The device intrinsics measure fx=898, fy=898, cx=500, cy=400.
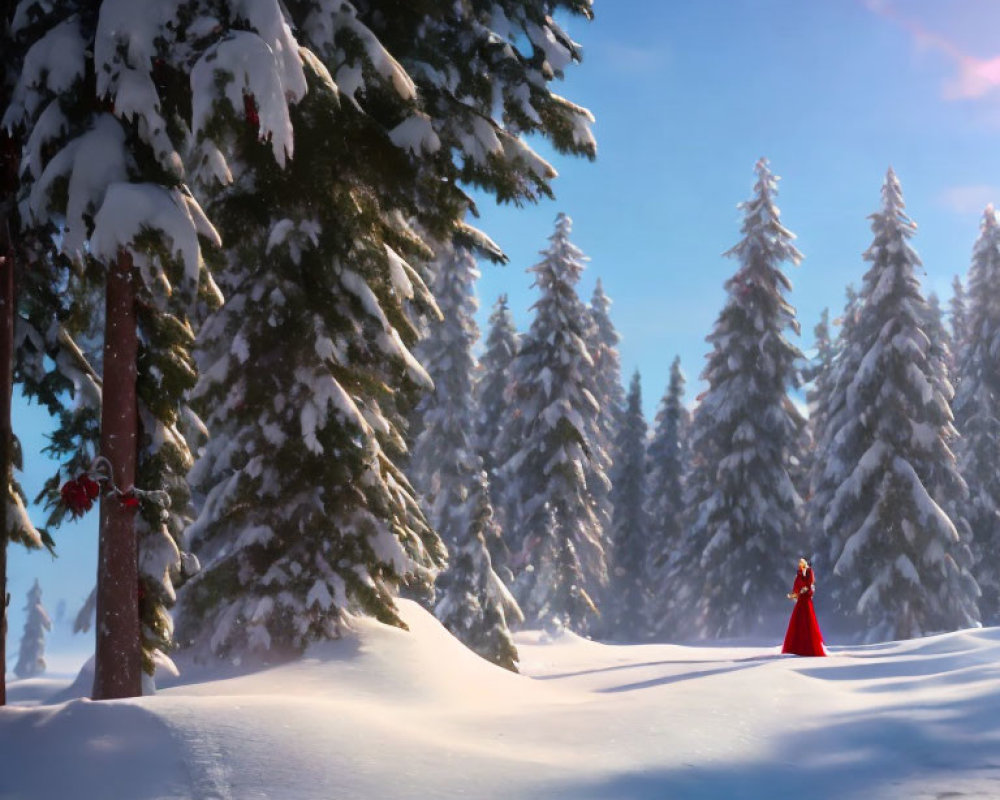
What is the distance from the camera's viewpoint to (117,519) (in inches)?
290

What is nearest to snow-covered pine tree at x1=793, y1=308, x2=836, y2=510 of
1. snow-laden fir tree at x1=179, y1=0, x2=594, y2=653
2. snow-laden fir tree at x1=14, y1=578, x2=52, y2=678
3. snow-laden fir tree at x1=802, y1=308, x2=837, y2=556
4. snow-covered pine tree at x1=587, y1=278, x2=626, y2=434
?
snow-laden fir tree at x1=802, y1=308, x2=837, y2=556

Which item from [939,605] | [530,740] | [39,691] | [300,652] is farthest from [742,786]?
[939,605]

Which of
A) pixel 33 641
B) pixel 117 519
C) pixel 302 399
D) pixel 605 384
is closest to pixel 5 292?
pixel 117 519

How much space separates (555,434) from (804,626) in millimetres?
17478

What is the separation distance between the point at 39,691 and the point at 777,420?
26739 mm

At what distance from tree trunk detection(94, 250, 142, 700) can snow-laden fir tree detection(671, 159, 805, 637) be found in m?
28.5

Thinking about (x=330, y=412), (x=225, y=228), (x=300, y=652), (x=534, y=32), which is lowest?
(x=300, y=652)

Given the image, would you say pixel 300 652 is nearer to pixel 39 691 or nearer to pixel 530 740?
pixel 530 740

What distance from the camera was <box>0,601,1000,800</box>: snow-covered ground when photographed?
573cm

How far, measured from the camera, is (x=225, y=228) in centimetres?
1066

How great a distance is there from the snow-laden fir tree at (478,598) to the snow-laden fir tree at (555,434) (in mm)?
11878

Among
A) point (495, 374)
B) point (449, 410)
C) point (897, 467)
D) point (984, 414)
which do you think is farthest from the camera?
point (495, 374)

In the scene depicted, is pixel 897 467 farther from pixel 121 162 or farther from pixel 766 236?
pixel 121 162

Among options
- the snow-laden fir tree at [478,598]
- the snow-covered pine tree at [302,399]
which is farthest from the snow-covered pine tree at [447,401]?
the snow-covered pine tree at [302,399]
